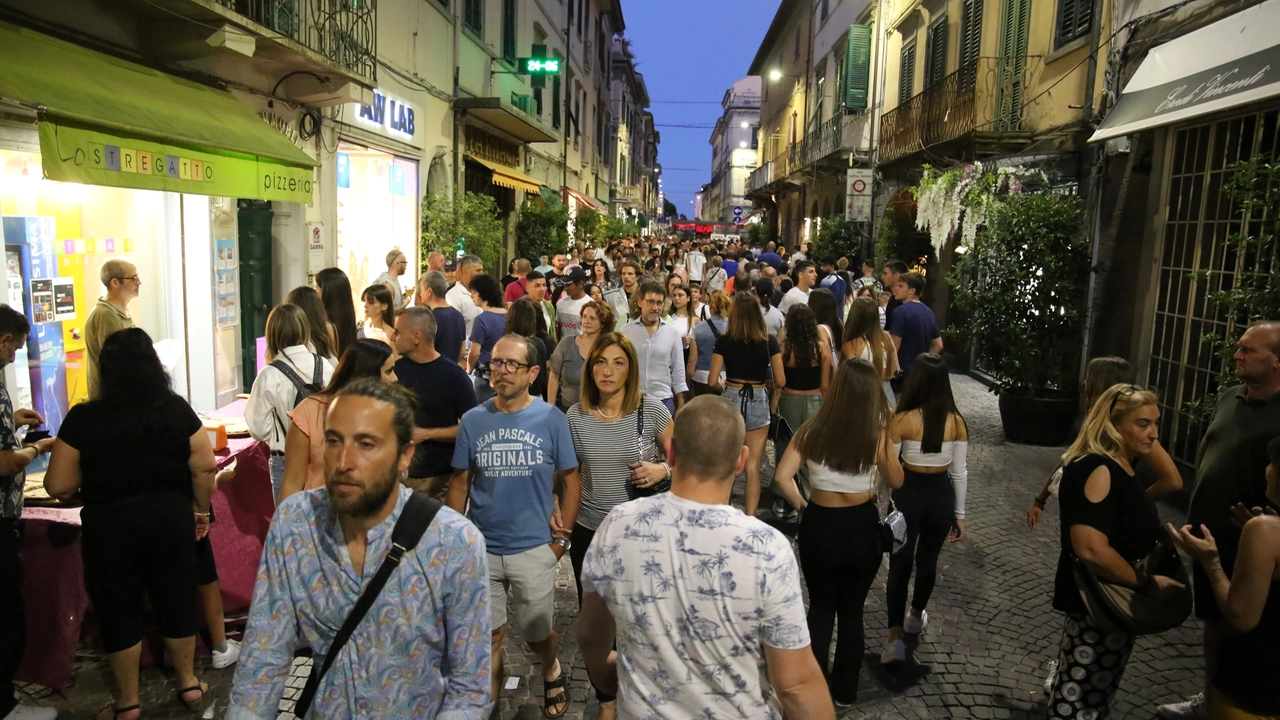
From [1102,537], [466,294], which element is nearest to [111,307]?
[466,294]

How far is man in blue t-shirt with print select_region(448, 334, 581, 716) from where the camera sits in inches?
150

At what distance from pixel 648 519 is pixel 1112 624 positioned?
7.84 ft

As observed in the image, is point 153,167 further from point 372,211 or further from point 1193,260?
point 1193,260

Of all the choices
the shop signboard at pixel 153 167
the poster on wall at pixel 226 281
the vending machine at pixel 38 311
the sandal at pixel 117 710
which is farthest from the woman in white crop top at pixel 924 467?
the poster on wall at pixel 226 281

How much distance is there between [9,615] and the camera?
3764 mm

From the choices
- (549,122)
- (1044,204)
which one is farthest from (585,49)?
(1044,204)

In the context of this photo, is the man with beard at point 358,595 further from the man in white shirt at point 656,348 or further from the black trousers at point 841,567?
the man in white shirt at point 656,348

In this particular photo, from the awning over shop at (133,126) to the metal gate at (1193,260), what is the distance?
333 inches

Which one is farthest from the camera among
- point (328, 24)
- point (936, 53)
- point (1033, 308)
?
point (936, 53)

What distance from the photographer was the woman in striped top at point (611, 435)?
4.22m

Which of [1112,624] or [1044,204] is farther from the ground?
[1044,204]

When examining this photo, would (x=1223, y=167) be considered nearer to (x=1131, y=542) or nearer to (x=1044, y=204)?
(x=1044, y=204)

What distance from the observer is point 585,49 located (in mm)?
34656

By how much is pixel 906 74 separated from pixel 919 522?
1722 centimetres
